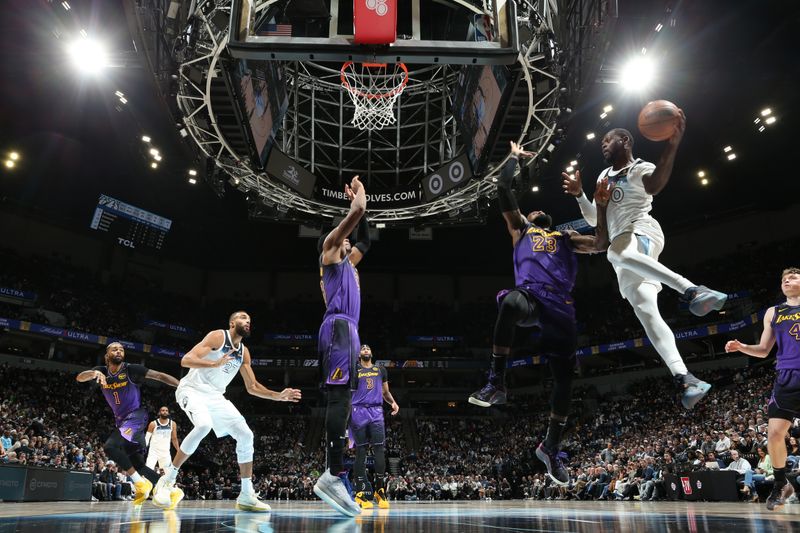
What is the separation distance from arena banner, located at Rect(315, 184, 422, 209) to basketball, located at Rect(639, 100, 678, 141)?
11440mm

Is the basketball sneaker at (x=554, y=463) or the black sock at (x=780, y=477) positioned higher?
the basketball sneaker at (x=554, y=463)

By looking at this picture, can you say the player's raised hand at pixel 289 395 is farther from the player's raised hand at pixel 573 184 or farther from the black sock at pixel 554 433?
the player's raised hand at pixel 573 184

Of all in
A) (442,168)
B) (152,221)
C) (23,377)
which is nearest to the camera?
(442,168)

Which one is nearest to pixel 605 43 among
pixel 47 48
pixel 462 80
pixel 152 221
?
pixel 462 80

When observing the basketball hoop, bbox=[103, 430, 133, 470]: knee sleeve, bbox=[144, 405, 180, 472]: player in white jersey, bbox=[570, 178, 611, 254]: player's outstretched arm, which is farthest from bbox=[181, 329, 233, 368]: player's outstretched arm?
bbox=[144, 405, 180, 472]: player in white jersey

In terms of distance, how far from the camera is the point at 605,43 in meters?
11.1

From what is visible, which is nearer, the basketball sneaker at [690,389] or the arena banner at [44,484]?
the basketball sneaker at [690,389]

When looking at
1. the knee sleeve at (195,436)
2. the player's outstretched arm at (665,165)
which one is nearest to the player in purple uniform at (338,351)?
the knee sleeve at (195,436)

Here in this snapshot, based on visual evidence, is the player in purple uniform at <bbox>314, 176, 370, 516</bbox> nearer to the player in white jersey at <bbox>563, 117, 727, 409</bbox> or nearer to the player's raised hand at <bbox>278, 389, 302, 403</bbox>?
the player's raised hand at <bbox>278, 389, 302, 403</bbox>

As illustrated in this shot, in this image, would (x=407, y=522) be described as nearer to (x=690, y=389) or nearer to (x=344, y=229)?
(x=690, y=389)

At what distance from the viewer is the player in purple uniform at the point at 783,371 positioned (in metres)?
5.79

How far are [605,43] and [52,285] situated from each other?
2812 centimetres

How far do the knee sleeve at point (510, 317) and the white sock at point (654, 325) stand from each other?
874 mm

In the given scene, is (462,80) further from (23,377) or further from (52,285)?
(52,285)
